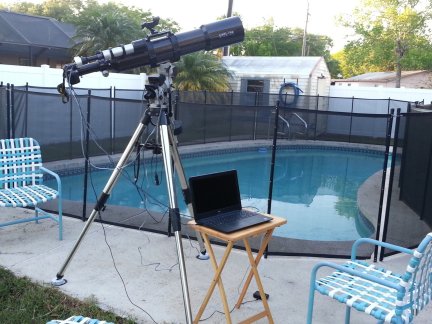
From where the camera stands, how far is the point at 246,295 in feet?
9.82

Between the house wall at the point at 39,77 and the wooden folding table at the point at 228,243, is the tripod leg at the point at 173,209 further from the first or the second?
the house wall at the point at 39,77

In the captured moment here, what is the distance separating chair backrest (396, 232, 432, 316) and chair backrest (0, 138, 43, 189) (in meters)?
3.52

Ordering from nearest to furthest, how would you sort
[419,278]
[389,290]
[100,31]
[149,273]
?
[419,278]
[389,290]
[149,273]
[100,31]

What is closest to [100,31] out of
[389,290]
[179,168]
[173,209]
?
[179,168]

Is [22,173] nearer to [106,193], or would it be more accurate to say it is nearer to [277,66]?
[106,193]

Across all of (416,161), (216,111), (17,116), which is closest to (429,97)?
(216,111)

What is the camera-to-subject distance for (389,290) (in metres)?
2.20

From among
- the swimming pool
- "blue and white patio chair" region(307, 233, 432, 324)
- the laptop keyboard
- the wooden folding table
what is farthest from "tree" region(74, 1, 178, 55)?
"blue and white patio chair" region(307, 233, 432, 324)

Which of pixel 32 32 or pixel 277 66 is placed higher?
pixel 32 32

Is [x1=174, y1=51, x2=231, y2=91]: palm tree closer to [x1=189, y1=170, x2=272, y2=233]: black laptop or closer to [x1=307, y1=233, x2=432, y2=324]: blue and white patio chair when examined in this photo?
→ [x1=189, y1=170, x2=272, y2=233]: black laptop

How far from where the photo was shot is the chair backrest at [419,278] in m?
1.76

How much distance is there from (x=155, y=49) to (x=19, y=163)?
2.15 metres

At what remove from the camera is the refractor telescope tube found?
9.10ft

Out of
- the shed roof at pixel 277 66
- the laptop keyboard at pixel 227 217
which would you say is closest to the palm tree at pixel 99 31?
the shed roof at pixel 277 66
